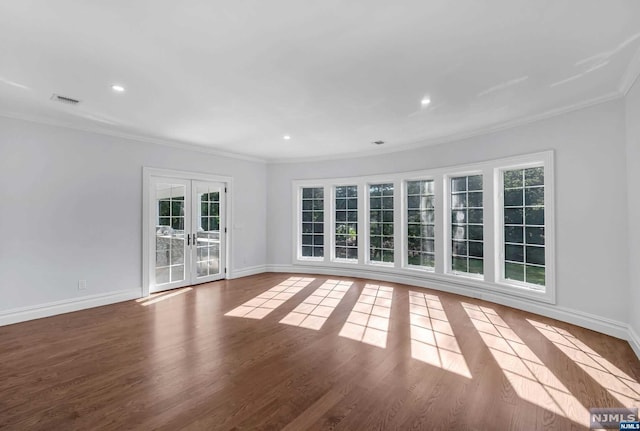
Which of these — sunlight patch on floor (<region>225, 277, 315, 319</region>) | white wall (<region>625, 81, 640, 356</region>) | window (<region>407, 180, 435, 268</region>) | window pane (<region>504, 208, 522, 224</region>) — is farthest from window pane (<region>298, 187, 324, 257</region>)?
white wall (<region>625, 81, 640, 356</region>)

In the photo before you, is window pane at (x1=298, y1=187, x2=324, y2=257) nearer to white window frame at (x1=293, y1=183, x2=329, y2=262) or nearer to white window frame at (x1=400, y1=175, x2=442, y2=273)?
white window frame at (x1=293, y1=183, x2=329, y2=262)

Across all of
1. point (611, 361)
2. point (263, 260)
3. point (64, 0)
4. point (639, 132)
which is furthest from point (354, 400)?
point (263, 260)

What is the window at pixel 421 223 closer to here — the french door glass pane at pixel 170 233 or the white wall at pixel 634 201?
the white wall at pixel 634 201

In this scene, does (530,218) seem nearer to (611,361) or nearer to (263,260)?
(611,361)

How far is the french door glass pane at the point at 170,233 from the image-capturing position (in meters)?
5.24

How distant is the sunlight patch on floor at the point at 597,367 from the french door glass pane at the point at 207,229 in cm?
552

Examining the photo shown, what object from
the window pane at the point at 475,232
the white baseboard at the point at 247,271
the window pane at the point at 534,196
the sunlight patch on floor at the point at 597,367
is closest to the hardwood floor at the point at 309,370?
the sunlight patch on floor at the point at 597,367

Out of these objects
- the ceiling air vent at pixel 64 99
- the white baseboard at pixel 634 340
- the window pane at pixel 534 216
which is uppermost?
the ceiling air vent at pixel 64 99

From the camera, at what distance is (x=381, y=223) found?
619cm

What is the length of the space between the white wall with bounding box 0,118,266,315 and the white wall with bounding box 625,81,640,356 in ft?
20.8

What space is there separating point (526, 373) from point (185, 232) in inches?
213

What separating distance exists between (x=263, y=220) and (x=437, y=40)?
17.8ft

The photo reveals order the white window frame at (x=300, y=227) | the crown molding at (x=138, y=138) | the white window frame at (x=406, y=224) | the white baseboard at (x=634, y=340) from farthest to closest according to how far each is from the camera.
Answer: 1. the white window frame at (x=300, y=227)
2. the white window frame at (x=406, y=224)
3. the crown molding at (x=138, y=138)
4. the white baseboard at (x=634, y=340)

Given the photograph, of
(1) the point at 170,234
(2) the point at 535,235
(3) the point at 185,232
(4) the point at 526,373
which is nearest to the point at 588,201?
(2) the point at 535,235
